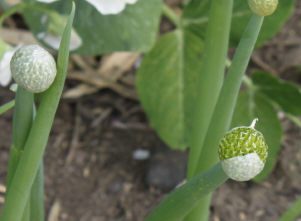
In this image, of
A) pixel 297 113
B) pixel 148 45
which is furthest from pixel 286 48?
pixel 148 45

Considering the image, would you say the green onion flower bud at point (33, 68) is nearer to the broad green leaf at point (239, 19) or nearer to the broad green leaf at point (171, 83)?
the broad green leaf at point (239, 19)

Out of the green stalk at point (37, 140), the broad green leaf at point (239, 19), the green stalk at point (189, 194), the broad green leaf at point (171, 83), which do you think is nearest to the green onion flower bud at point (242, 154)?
the green stalk at point (189, 194)

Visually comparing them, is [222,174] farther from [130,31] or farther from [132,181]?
[132,181]

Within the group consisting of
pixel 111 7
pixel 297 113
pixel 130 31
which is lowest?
pixel 297 113

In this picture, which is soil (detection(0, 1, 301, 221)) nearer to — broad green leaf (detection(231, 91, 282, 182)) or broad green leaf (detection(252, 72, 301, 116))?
broad green leaf (detection(231, 91, 282, 182))

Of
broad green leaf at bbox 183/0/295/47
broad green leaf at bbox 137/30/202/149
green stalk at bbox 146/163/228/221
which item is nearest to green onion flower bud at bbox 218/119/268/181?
green stalk at bbox 146/163/228/221

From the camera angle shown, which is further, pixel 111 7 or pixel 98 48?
pixel 98 48

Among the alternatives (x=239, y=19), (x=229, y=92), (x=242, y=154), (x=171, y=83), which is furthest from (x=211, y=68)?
(x=171, y=83)
